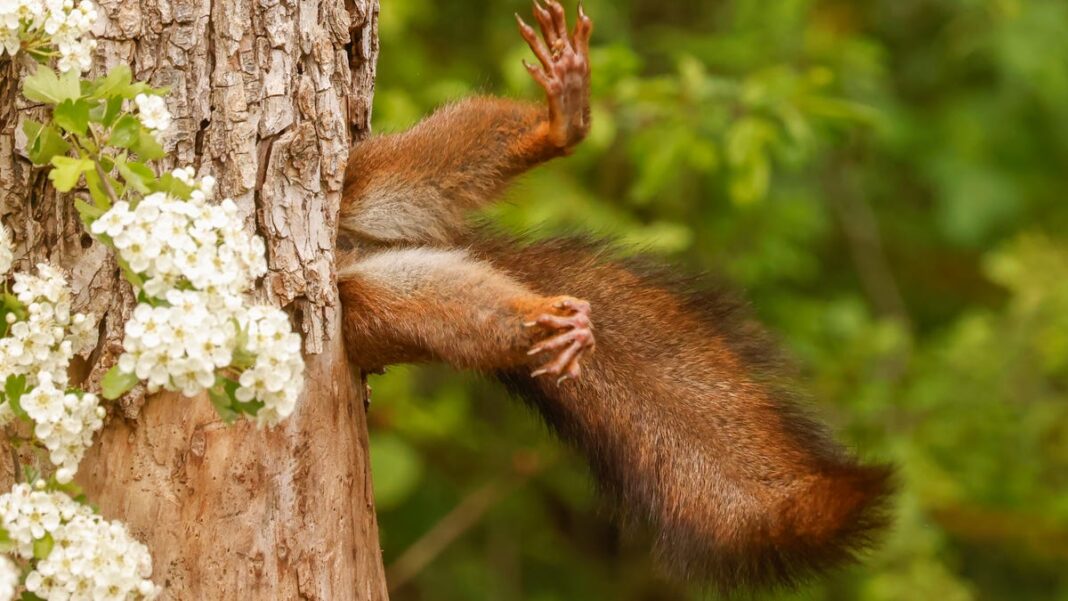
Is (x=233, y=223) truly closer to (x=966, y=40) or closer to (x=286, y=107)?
(x=286, y=107)

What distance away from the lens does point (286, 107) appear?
225 cm

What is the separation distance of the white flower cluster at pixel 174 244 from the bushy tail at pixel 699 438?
997mm

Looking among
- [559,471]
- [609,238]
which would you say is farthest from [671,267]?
[559,471]

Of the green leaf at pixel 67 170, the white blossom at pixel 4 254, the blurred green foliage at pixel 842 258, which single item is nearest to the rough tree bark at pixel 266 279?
the white blossom at pixel 4 254

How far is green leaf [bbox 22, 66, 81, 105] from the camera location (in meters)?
1.91

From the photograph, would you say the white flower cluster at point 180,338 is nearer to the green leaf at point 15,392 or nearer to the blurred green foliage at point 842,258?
the green leaf at point 15,392

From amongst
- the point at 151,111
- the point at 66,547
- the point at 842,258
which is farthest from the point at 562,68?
the point at 842,258

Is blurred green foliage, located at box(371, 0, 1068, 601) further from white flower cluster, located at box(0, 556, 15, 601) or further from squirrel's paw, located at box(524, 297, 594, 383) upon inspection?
white flower cluster, located at box(0, 556, 15, 601)

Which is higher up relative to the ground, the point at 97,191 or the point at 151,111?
the point at 151,111

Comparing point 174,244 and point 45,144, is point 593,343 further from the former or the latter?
point 45,144

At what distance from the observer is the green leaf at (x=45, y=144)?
1972 mm

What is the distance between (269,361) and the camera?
1.78 m

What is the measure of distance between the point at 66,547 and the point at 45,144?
58 centimetres

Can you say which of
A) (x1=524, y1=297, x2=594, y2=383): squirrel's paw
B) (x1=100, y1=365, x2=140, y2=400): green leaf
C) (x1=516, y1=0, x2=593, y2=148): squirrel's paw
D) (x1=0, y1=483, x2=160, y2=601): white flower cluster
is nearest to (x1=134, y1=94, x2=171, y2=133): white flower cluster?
(x1=100, y1=365, x2=140, y2=400): green leaf
